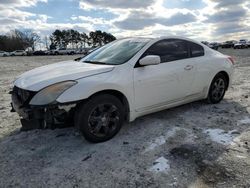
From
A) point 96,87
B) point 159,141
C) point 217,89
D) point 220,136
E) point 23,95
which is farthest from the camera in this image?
point 217,89

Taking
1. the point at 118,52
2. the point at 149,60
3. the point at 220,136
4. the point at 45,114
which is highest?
the point at 118,52

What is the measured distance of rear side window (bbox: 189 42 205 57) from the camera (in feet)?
17.8

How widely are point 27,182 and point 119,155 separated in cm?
121

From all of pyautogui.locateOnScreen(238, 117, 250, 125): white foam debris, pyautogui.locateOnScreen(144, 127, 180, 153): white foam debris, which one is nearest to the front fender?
pyautogui.locateOnScreen(144, 127, 180, 153): white foam debris

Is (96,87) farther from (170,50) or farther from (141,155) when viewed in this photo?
(170,50)

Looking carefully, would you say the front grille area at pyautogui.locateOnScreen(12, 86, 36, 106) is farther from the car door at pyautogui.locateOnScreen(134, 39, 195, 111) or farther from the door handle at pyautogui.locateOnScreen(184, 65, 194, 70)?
the door handle at pyautogui.locateOnScreen(184, 65, 194, 70)

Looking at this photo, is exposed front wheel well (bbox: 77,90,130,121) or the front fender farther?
exposed front wheel well (bbox: 77,90,130,121)

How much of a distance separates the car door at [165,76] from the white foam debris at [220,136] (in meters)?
0.90

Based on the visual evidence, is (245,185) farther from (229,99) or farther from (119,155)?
(229,99)

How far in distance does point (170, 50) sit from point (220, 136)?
1757mm

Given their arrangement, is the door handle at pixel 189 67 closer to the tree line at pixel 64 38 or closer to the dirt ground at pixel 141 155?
the dirt ground at pixel 141 155

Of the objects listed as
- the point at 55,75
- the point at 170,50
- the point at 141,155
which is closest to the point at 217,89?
the point at 170,50

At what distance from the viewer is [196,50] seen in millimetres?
5508

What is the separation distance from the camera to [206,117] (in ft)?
17.2
